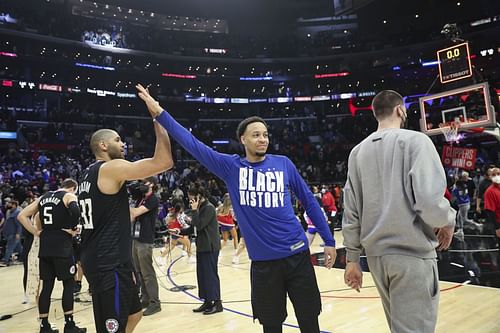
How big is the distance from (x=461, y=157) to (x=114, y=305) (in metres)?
11.1

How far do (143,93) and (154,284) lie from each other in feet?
11.7

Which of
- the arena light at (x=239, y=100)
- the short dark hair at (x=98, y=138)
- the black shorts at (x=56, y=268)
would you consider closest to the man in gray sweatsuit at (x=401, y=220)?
the short dark hair at (x=98, y=138)

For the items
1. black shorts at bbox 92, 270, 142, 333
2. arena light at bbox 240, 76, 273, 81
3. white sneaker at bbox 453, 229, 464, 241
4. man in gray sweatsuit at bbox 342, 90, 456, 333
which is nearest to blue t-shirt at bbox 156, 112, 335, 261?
man in gray sweatsuit at bbox 342, 90, 456, 333

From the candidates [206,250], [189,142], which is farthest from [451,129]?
[189,142]

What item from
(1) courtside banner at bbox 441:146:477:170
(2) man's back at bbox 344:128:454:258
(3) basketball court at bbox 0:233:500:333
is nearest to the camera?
(2) man's back at bbox 344:128:454:258

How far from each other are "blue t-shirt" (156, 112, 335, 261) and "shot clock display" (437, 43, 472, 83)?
10.6 meters

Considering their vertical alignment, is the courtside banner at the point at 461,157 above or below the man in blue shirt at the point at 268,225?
above

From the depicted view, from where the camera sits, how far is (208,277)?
5.41 metres

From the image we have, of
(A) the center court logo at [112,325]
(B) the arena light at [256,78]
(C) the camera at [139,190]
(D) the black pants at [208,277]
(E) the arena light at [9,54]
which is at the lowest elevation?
(D) the black pants at [208,277]

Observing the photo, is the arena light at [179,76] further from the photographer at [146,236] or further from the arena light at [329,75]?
the photographer at [146,236]

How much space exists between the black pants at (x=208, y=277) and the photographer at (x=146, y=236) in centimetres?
67

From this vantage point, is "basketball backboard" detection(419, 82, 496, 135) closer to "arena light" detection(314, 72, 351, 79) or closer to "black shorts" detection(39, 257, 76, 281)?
"black shorts" detection(39, 257, 76, 281)

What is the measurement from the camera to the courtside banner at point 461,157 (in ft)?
36.3

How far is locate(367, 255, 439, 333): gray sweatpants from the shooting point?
81.1 inches
